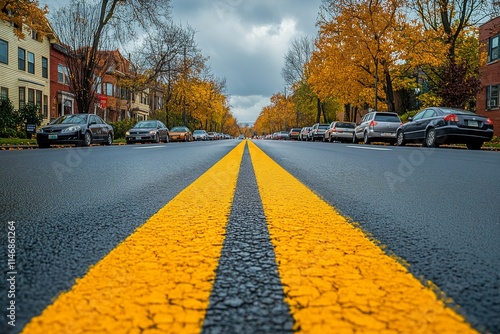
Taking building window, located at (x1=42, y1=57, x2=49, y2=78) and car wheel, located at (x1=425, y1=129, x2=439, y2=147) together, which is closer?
car wheel, located at (x1=425, y1=129, x2=439, y2=147)

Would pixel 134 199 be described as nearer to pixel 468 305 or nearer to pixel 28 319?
pixel 28 319

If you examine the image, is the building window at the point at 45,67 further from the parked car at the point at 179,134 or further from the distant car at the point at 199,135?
the distant car at the point at 199,135

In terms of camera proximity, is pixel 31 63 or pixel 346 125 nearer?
pixel 346 125

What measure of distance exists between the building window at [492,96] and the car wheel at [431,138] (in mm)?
16212

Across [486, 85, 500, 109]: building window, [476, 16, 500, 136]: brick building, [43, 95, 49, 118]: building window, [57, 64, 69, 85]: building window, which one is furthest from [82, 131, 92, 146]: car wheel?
[486, 85, 500, 109]: building window

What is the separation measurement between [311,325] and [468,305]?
43 centimetres

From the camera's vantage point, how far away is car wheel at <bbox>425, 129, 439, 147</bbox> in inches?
617

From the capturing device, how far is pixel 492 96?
95.6 feet

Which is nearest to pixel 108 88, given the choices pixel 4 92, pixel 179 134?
pixel 179 134

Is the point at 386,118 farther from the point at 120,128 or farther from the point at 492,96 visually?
the point at 120,128

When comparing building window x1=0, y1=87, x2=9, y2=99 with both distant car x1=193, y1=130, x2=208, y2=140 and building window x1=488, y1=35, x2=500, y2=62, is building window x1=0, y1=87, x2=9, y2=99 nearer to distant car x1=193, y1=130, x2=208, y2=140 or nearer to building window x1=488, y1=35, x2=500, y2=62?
distant car x1=193, y1=130, x2=208, y2=140

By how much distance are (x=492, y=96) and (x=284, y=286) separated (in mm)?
33479

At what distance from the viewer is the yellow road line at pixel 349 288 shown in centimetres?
87

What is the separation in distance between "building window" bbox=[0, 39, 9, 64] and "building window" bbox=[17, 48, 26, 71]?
145cm
